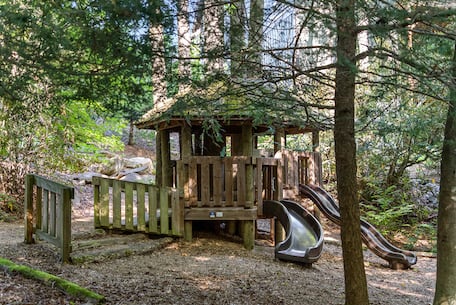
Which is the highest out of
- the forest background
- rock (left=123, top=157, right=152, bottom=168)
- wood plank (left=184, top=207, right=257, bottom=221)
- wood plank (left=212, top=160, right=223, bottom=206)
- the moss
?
the forest background

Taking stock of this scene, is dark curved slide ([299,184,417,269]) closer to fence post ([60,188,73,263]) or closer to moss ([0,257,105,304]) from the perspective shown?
fence post ([60,188,73,263])

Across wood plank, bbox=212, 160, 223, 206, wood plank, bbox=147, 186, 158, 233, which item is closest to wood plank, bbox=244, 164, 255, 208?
wood plank, bbox=212, 160, 223, 206

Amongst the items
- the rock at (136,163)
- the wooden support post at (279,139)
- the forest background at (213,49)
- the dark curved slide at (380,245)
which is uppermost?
the forest background at (213,49)

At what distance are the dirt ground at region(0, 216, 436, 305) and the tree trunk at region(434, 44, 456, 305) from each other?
4.03 feet

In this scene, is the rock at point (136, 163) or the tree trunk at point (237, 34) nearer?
the tree trunk at point (237, 34)

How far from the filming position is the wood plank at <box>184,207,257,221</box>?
25.5ft

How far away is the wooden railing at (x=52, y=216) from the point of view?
5.41m

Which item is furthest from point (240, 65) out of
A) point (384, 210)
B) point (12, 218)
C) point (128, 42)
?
point (384, 210)

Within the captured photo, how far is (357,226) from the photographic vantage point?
4289 mm

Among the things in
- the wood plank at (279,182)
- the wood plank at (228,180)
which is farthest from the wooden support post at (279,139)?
the wood plank at (228,180)

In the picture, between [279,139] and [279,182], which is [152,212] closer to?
[279,182]

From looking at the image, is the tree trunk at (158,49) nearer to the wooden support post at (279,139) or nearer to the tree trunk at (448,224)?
the tree trunk at (448,224)

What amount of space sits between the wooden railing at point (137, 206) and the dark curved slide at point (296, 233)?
185 centimetres

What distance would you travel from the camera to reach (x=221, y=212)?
7809 mm
